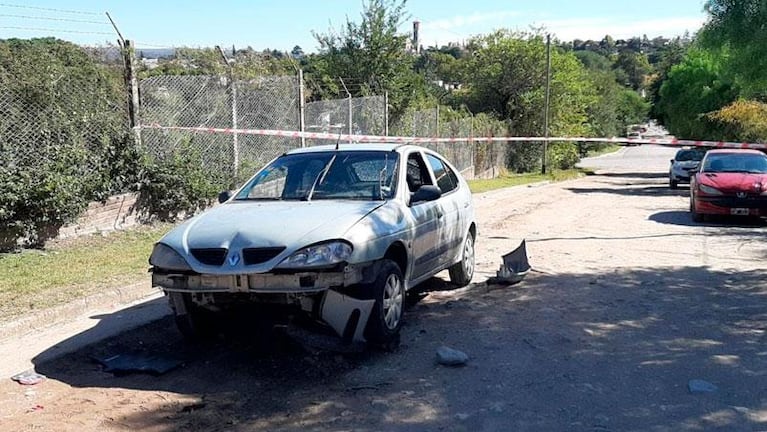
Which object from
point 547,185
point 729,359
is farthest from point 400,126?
point 729,359

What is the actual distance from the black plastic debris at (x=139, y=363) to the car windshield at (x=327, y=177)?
5.78 feet

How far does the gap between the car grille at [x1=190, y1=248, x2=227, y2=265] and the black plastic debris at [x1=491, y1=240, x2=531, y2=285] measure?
3.98m

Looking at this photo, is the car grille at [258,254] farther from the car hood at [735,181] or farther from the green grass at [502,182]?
the green grass at [502,182]

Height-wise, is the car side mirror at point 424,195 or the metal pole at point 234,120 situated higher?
the metal pole at point 234,120

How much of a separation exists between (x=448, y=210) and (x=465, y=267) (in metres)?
0.99

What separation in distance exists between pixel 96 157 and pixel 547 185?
847 inches

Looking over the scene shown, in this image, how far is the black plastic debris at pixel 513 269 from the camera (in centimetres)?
887

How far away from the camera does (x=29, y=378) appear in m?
5.72

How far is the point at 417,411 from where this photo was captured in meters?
5.03

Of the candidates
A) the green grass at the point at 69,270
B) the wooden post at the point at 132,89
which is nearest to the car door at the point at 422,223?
the green grass at the point at 69,270

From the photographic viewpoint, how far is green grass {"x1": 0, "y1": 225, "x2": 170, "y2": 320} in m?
7.59

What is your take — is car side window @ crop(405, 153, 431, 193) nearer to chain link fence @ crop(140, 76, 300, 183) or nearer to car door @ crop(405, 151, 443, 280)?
car door @ crop(405, 151, 443, 280)

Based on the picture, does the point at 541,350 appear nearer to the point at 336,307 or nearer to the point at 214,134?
the point at 336,307

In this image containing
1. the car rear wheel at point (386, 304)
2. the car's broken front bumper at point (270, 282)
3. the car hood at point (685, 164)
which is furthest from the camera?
the car hood at point (685, 164)
